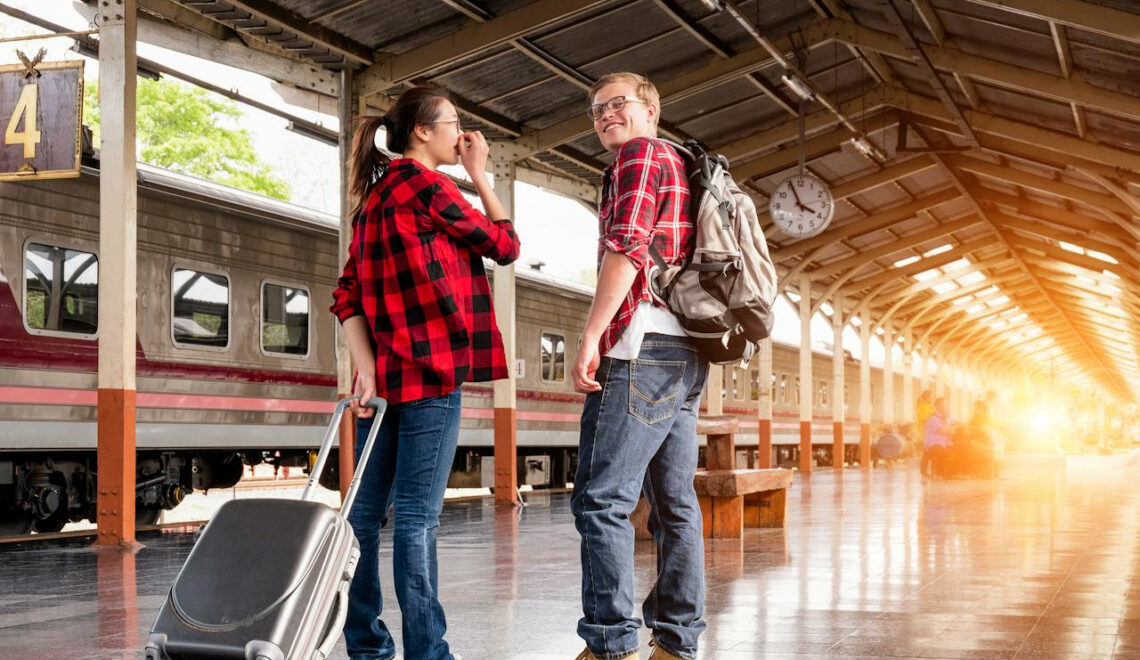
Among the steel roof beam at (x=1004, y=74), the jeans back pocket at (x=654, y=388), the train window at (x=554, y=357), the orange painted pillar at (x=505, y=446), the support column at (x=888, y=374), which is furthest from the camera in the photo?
the support column at (x=888, y=374)

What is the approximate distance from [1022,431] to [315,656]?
152ft

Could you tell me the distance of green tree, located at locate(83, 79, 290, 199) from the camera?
4203 cm

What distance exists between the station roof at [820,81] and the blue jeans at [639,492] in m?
8.59

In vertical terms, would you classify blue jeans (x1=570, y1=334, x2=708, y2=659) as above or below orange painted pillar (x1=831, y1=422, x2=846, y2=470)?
above

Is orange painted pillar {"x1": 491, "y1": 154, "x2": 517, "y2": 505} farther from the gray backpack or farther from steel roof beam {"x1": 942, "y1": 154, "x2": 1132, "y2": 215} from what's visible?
the gray backpack

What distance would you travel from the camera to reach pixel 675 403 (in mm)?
3854

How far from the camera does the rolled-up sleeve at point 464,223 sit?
3.73 m

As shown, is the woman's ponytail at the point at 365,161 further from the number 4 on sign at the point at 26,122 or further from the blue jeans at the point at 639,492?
the number 4 on sign at the point at 26,122

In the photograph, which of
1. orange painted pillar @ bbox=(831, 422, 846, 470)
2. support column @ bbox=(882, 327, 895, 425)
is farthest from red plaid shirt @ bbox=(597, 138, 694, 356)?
support column @ bbox=(882, 327, 895, 425)

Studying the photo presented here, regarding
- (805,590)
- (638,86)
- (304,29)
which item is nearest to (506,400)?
(304,29)

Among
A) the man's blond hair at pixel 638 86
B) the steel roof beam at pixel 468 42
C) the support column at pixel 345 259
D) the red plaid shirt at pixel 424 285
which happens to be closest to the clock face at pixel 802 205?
the steel roof beam at pixel 468 42

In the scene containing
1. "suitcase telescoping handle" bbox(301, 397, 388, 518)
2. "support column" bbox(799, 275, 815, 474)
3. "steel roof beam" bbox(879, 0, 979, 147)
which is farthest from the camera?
"support column" bbox(799, 275, 815, 474)

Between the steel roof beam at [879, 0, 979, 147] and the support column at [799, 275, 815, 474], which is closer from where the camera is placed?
the steel roof beam at [879, 0, 979, 147]

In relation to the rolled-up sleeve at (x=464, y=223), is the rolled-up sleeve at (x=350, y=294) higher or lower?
lower
